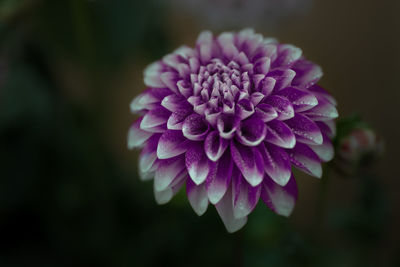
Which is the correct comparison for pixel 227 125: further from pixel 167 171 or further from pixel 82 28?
pixel 82 28

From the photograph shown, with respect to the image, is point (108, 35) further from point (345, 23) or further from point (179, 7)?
point (345, 23)

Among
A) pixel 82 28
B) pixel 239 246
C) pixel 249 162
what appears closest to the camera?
pixel 249 162

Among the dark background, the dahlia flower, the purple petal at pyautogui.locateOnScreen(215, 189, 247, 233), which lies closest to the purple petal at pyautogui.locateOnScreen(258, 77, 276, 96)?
the dahlia flower

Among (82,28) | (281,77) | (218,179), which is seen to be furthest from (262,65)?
(82,28)

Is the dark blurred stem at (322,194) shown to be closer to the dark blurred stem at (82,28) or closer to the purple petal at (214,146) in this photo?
the purple petal at (214,146)

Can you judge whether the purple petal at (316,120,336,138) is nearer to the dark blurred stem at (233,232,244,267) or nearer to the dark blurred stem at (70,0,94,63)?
the dark blurred stem at (233,232,244,267)

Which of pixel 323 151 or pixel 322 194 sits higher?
pixel 323 151
